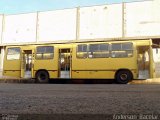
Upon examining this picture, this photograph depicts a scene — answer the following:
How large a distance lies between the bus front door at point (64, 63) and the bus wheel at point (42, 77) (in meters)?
0.96

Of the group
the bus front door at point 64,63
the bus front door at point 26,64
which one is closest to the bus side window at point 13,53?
the bus front door at point 26,64

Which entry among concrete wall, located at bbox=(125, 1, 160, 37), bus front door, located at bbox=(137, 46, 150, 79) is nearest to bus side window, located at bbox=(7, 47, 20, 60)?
bus front door, located at bbox=(137, 46, 150, 79)

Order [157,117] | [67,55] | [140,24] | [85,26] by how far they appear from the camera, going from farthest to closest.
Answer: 1. [85,26]
2. [140,24]
3. [67,55]
4. [157,117]

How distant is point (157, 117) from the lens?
4566 millimetres

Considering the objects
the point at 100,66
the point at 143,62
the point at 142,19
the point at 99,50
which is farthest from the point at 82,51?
the point at 142,19

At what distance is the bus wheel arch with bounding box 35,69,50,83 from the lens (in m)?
21.5

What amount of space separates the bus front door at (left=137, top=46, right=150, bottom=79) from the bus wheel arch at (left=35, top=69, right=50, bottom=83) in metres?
5.54

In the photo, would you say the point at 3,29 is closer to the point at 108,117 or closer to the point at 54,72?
the point at 54,72

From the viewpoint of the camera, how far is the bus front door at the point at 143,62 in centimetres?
1886

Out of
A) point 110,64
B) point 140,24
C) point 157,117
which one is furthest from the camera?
point 140,24

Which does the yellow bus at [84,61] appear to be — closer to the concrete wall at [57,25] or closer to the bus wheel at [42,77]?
the bus wheel at [42,77]

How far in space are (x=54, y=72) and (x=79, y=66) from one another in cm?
164

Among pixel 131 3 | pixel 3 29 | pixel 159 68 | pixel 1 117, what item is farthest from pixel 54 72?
pixel 3 29

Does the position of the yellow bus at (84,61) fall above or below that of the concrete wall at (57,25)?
below
